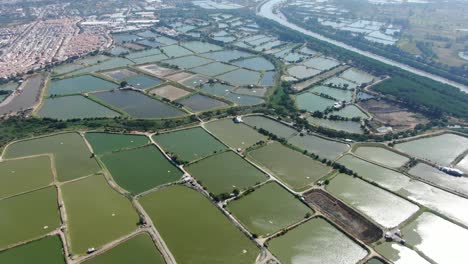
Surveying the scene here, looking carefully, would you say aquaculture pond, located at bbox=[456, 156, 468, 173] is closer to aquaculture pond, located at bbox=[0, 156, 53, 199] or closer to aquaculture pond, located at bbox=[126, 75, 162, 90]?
aquaculture pond, located at bbox=[0, 156, 53, 199]

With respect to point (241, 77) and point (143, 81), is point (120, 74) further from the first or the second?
point (241, 77)

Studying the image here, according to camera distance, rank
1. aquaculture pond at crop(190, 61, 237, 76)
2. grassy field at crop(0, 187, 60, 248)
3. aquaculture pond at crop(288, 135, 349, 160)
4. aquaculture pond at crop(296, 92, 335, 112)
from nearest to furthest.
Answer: grassy field at crop(0, 187, 60, 248) < aquaculture pond at crop(288, 135, 349, 160) < aquaculture pond at crop(296, 92, 335, 112) < aquaculture pond at crop(190, 61, 237, 76)

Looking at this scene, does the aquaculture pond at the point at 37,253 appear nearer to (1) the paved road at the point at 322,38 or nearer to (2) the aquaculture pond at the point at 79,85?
(2) the aquaculture pond at the point at 79,85

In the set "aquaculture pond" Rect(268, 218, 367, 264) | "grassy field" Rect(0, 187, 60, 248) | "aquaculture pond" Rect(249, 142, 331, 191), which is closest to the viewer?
"aquaculture pond" Rect(268, 218, 367, 264)

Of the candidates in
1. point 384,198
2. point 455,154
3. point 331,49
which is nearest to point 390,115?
point 455,154

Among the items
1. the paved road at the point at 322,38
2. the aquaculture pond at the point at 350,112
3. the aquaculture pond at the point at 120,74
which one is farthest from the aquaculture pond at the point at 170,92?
the paved road at the point at 322,38

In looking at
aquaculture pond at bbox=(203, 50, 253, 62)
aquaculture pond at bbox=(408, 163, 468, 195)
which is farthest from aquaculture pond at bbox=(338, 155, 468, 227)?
aquaculture pond at bbox=(203, 50, 253, 62)

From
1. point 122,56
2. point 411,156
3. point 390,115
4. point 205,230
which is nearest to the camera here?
point 205,230

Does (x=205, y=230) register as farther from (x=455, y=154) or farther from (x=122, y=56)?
(x=122, y=56)
